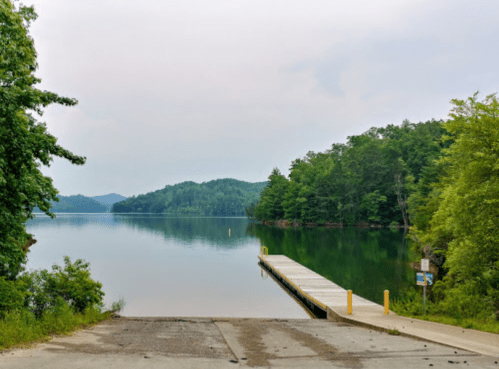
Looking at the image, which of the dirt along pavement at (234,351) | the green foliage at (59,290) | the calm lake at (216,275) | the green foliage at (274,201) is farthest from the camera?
the green foliage at (274,201)

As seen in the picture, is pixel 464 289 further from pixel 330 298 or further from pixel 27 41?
pixel 27 41

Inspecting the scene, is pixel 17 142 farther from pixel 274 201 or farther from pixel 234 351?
pixel 274 201

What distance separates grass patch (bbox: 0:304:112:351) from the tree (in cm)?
147

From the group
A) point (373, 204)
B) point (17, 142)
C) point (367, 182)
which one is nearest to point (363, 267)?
point (17, 142)

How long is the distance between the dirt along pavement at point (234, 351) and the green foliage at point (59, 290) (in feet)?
6.88

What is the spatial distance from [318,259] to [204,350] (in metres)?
28.4

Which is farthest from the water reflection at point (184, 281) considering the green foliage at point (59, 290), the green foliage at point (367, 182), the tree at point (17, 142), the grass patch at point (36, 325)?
the green foliage at point (367, 182)

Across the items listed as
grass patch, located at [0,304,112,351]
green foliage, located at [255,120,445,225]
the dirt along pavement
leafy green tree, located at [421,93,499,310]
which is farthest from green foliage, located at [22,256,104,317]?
green foliage, located at [255,120,445,225]

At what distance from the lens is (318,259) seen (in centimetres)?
3494

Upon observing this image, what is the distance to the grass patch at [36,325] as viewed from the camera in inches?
286

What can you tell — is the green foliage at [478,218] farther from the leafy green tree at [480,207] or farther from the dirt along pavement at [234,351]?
the dirt along pavement at [234,351]

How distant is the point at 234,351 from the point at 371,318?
6642 millimetres

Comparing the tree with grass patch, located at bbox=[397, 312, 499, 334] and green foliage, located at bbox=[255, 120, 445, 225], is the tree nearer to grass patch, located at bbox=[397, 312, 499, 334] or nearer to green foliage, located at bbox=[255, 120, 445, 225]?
grass patch, located at bbox=[397, 312, 499, 334]

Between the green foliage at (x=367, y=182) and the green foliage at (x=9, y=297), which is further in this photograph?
the green foliage at (x=367, y=182)
